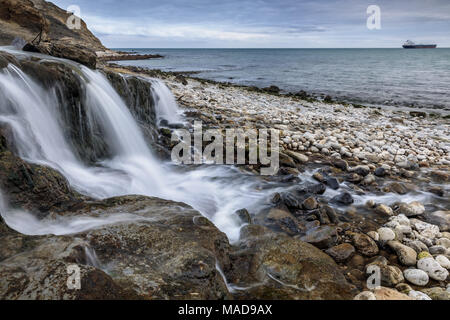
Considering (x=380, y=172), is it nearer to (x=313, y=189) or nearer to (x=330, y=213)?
(x=313, y=189)

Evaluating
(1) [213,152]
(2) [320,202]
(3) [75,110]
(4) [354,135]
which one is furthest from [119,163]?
(4) [354,135]

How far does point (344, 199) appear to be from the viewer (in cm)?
631

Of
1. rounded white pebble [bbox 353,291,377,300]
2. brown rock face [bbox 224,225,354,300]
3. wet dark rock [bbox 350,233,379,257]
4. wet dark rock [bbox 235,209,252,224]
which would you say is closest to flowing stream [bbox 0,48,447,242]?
wet dark rock [bbox 235,209,252,224]

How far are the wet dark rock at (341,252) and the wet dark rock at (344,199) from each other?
1861 millimetres

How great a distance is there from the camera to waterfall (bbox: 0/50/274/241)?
5.02m

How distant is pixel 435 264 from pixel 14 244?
553 centimetres

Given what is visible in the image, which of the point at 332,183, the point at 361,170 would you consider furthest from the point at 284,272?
the point at 361,170

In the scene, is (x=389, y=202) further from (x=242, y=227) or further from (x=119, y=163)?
(x=119, y=163)

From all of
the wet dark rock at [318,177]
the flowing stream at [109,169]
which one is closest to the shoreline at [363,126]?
the wet dark rock at [318,177]

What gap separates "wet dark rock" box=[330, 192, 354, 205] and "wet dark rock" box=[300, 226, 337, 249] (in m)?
1.58

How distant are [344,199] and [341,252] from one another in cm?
215

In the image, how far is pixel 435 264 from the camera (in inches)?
160

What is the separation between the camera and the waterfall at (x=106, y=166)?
5.02 meters

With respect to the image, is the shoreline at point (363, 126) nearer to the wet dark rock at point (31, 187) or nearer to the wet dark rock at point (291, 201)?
the wet dark rock at point (291, 201)
